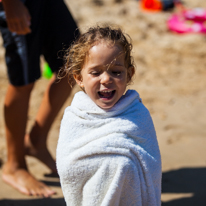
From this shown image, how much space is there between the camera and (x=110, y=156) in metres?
1.72

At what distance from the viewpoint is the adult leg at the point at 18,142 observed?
2.65m

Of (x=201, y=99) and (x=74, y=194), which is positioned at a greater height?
(x=74, y=194)

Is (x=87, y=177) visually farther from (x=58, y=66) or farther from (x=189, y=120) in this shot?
(x=189, y=120)

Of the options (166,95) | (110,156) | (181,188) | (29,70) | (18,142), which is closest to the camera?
(110,156)

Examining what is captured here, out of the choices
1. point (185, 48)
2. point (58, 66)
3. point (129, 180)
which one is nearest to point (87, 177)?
point (129, 180)

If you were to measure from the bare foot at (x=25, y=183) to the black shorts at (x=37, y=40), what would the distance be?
2.44 feet

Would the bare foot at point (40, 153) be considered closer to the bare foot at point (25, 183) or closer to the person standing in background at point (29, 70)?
the person standing in background at point (29, 70)

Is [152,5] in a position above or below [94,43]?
below

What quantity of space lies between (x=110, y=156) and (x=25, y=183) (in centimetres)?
128

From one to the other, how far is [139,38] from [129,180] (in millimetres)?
4724

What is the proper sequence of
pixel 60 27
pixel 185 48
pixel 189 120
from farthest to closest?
1. pixel 185 48
2. pixel 189 120
3. pixel 60 27

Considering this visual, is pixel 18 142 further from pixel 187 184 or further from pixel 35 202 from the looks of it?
pixel 187 184

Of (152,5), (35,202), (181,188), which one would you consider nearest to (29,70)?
(35,202)

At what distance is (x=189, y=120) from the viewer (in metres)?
3.90
